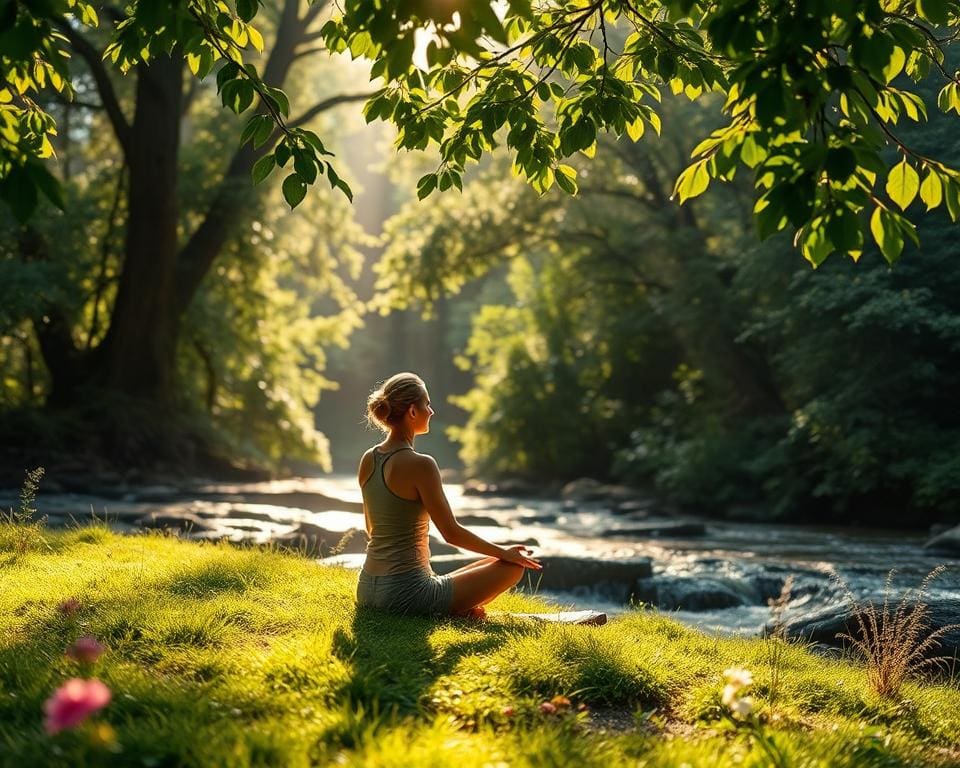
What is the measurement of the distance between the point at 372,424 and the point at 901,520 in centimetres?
1425

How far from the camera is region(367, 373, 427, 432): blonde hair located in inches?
218

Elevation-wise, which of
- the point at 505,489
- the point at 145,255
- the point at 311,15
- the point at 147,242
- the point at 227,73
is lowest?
the point at 505,489

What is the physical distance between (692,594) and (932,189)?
632cm

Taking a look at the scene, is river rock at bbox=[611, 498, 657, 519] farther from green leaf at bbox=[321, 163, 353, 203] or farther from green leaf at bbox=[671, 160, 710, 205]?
green leaf at bbox=[321, 163, 353, 203]

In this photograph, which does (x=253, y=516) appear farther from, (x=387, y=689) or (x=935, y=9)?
(x=935, y=9)

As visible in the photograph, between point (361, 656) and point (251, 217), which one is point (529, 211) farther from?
point (361, 656)

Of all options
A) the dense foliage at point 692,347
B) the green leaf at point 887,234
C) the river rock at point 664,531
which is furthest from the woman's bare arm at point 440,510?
the dense foliage at point 692,347

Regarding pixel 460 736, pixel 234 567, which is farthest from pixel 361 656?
pixel 234 567

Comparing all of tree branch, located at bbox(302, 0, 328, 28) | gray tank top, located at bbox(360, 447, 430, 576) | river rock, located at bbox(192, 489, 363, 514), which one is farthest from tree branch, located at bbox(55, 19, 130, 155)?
gray tank top, located at bbox(360, 447, 430, 576)

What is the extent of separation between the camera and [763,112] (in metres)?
3.23

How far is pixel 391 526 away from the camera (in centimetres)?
554

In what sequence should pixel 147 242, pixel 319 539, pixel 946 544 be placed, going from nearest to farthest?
pixel 319 539
pixel 946 544
pixel 147 242

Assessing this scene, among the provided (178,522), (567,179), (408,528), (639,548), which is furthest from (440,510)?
(639,548)

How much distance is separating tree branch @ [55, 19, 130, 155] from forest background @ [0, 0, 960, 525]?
0.07 meters
